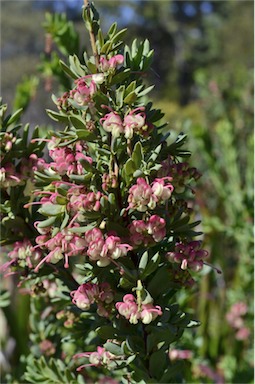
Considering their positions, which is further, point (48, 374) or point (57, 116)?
point (48, 374)

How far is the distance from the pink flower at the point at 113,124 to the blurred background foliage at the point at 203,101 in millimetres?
84

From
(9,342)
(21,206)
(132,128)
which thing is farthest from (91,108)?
(9,342)

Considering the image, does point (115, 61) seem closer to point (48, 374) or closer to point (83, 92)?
point (83, 92)

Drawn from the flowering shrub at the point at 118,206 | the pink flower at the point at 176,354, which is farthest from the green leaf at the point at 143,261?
the pink flower at the point at 176,354

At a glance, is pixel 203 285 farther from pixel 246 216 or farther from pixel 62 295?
pixel 62 295

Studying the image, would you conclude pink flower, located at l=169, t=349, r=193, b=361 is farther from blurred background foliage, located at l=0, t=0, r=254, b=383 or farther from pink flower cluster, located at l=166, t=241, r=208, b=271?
pink flower cluster, located at l=166, t=241, r=208, b=271

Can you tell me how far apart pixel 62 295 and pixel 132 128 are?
0.23m

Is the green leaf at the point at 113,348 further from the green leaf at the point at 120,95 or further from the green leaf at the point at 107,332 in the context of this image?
the green leaf at the point at 120,95

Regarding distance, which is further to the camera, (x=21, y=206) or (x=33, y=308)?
(x=33, y=308)

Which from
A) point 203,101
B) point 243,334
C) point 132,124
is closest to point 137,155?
point 132,124

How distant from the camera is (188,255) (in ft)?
1.48

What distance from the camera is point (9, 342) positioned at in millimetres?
1137

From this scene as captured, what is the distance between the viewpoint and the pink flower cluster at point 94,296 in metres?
0.44

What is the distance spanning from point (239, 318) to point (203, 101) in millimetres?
2960
